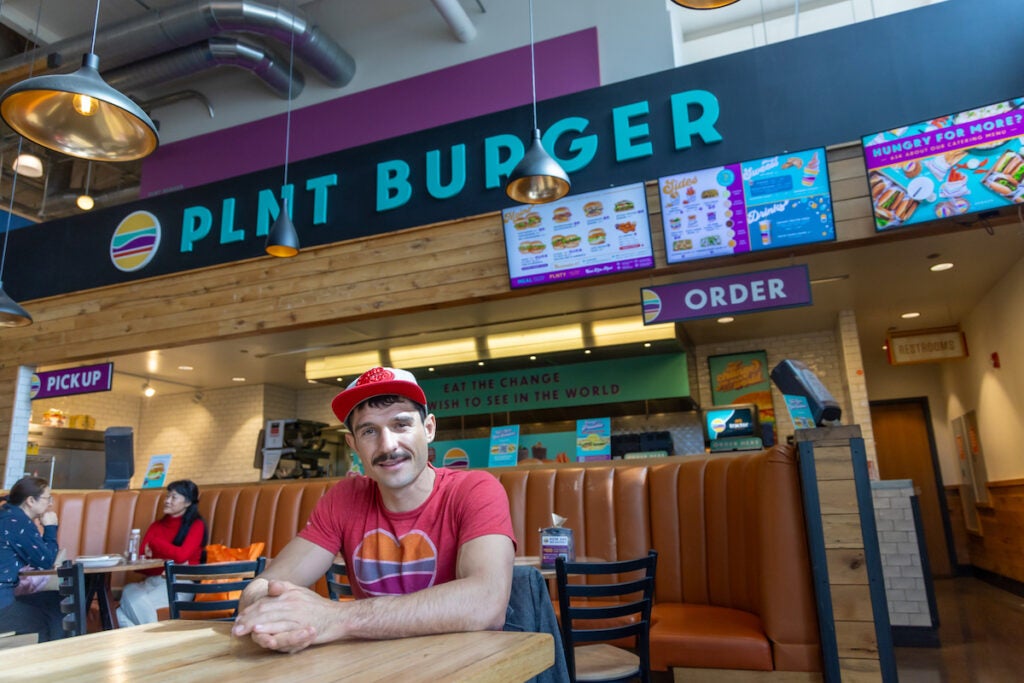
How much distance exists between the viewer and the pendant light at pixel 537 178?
14.2 ft

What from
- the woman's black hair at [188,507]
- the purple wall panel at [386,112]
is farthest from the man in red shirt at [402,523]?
the purple wall panel at [386,112]

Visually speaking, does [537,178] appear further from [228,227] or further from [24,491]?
[228,227]

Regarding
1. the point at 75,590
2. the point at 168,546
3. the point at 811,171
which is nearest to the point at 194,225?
the point at 168,546

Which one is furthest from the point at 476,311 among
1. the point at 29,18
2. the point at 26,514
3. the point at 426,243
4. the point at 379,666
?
the point at 29,18

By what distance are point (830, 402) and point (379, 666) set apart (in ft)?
9.21

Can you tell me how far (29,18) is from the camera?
329 inches

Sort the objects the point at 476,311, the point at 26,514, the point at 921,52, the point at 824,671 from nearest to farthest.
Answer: the point at 824,671 < the point at 26,514 < the point at 921,52 < the point at 476,311

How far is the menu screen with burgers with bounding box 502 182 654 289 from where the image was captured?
18.0ft

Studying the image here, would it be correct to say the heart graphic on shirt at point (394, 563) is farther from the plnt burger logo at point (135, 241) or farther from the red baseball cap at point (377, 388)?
the plnt burger logo at point (135, 241)

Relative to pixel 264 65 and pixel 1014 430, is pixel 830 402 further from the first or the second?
pixel 264 65

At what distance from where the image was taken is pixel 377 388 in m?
1.55

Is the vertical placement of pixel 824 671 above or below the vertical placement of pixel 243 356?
below

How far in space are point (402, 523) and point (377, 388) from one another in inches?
12.5

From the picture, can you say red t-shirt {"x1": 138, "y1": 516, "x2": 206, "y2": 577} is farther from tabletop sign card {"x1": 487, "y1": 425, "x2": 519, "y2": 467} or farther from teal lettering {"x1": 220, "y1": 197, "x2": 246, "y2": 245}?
tabletop sign card {"x1": 487, "y1": 425, "x2": 519, "y2": 467}
